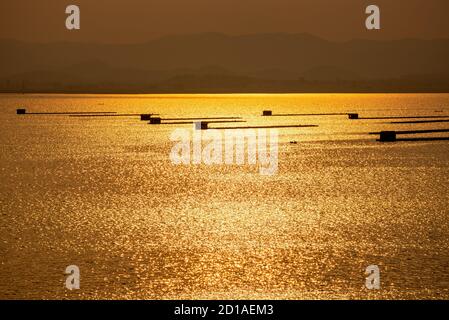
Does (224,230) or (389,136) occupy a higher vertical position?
(389,136)

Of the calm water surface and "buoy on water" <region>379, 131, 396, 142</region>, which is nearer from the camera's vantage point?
the calm water surface

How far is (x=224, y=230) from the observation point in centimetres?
2420

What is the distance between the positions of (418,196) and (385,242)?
38.6 feet

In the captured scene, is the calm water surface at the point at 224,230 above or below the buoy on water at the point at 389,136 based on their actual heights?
below

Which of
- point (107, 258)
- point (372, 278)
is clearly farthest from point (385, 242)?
point (107, 258)

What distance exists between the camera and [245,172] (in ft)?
144

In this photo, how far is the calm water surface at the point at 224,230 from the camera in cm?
1744

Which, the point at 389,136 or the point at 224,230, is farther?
the point at 389,136

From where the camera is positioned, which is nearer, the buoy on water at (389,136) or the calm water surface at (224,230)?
the calm water surface at (224,230)

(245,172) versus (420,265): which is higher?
(245,172)

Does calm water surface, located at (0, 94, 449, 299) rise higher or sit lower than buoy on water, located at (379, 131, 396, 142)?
lower

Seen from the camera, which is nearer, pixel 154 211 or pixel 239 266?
pixel 239 266

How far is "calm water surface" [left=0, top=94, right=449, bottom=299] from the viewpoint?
57.2 feet
